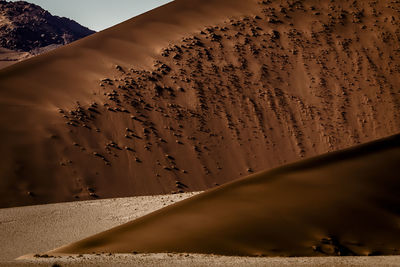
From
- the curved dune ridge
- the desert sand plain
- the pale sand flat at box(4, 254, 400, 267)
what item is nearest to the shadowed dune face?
the desert sand plain

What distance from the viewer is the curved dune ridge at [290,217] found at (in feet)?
13.7

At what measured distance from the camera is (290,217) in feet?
14.6

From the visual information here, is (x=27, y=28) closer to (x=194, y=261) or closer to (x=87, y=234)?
(x=87, y=234)

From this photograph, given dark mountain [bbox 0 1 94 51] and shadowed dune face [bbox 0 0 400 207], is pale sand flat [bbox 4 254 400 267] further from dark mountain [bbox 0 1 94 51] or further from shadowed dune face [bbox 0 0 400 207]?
dark mountain [bbox 0 1 94 51]

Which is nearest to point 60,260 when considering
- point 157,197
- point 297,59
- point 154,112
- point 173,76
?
point 157,197

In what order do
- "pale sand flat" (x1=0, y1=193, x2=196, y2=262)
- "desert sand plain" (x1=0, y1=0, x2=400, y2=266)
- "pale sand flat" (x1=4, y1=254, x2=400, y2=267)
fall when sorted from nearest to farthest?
"pale sand flat" (x1=4, y1=254, x2=400, y2=267)
"desert sand plain" (x1=0, y1=0, x2=400, y2=266)
"pale sand flat" (x1=0, y1=193, x2=196, y2=262)

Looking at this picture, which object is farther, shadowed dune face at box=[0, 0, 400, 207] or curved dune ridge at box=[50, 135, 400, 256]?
shadowed dune face at box=[0, 0, 400, 207]

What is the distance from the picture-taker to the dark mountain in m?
62.2

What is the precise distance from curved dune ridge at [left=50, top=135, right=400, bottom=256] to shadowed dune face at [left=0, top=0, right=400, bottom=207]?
7.14 meters

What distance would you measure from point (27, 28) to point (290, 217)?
67641 mm

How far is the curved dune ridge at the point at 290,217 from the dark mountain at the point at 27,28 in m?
63.1

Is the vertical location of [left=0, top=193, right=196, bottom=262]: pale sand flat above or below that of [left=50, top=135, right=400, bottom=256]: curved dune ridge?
below

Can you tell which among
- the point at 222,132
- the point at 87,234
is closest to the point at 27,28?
the point at 222,132

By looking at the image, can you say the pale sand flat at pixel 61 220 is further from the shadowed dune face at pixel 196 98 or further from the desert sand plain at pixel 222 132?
the shadowed dune face at pixel 196 98
